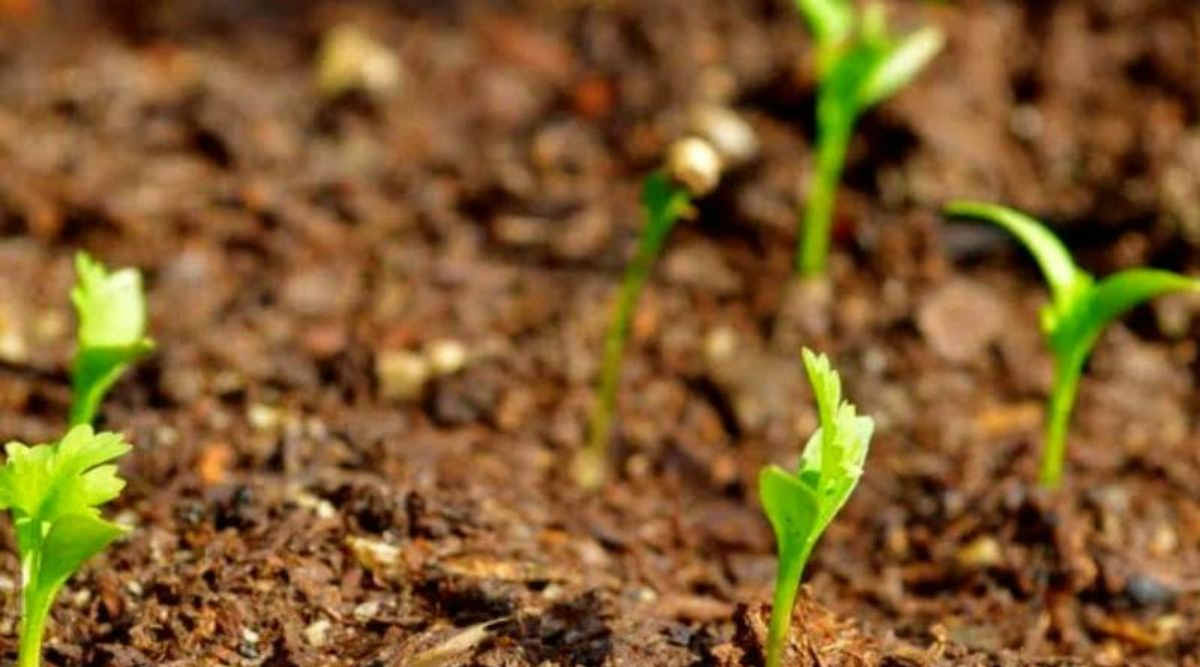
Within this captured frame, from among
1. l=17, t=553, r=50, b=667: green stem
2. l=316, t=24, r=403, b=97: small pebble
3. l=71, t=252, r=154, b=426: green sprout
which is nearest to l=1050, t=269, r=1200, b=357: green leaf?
l=71, t=252, r=154, b=426: green sprout

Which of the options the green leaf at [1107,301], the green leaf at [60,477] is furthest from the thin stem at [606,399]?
the green leaf at [60,477]

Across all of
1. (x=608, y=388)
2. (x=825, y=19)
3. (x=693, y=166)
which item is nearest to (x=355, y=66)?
(x=825, y=19)

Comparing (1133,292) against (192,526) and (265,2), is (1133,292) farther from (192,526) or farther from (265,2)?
(265,2)

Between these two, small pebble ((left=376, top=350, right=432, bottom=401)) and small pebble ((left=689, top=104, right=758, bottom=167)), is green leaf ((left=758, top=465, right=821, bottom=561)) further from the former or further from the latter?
small pebble ((left=689, top=104, right=758, bottom=167))

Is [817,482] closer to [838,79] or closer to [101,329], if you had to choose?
[101,329]

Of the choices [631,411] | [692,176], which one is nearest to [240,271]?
[631,411]
